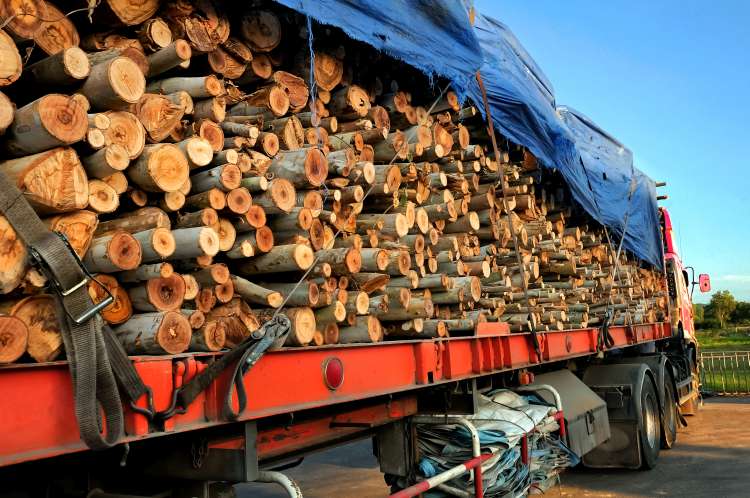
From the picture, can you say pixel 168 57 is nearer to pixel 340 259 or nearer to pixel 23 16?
pixel 23 16

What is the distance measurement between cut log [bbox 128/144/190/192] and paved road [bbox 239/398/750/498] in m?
5.65

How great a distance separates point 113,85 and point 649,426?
764cm

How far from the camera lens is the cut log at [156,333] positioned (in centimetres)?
241

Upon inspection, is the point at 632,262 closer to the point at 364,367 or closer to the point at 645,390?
the point at 645,390

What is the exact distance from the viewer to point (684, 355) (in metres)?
12.5

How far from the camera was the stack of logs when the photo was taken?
2.25 metres

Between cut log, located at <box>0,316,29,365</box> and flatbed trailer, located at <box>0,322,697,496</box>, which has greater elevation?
cut log, located at <box>0,316,29,365</box>

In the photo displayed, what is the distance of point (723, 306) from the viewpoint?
6053 centimetres

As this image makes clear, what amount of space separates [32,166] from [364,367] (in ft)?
5.52

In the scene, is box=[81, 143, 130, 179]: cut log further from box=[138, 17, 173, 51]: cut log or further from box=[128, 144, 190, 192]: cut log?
box=[138, 17, 173, 51]: cut log

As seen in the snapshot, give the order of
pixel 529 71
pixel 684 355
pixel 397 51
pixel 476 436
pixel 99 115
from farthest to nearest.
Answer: pixel 684 355, pixel 529 71, pixel 476 436, pixel 397 51, pixel 99 115

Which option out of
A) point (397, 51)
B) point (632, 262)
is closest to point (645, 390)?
point (632, 262)

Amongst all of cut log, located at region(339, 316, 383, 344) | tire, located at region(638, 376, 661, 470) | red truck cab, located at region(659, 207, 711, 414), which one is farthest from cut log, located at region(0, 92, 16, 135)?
red truck cab, located at region(659, 207, 711, 414)

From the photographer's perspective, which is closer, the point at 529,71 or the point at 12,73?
the point at 12,73
